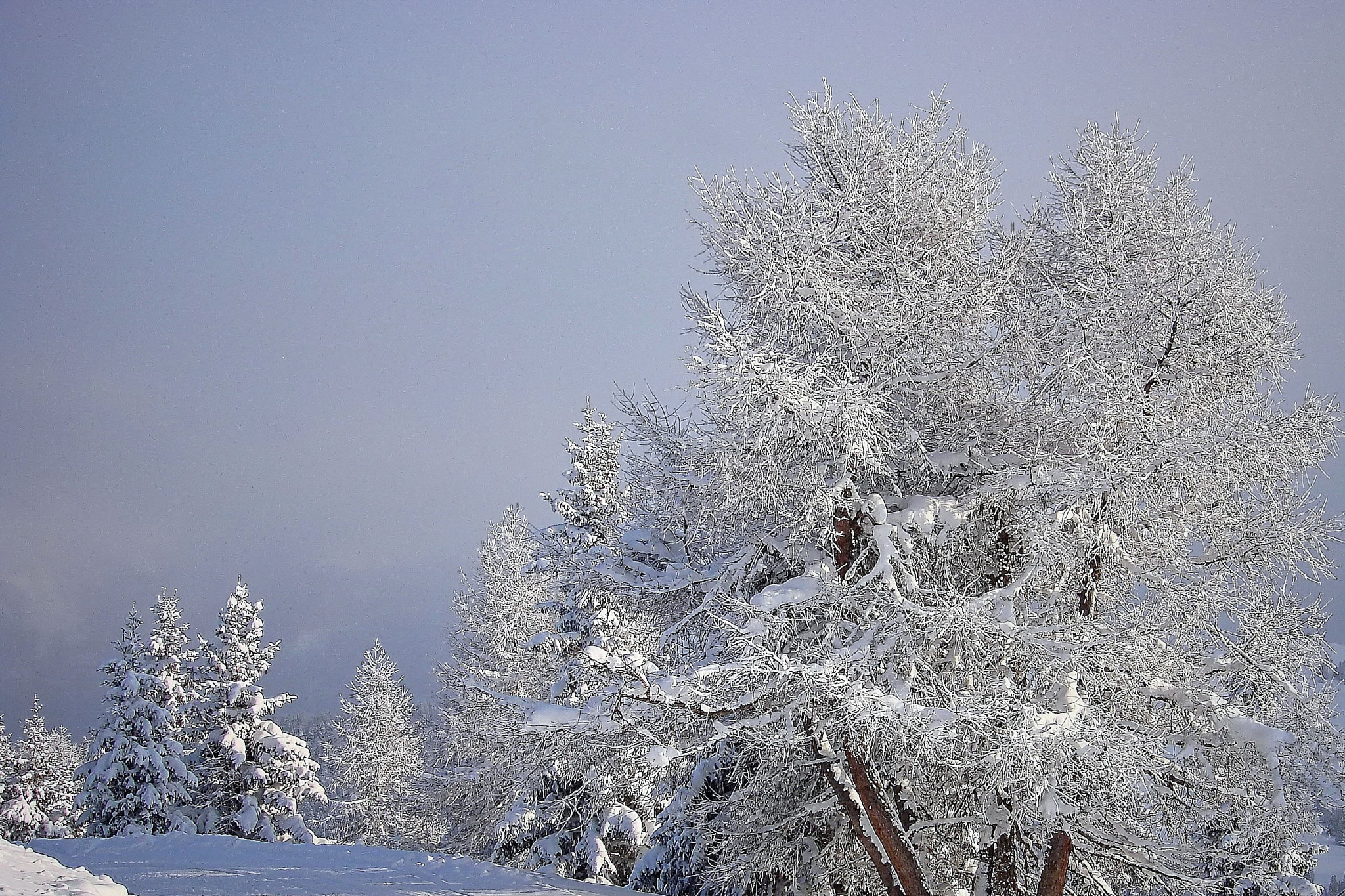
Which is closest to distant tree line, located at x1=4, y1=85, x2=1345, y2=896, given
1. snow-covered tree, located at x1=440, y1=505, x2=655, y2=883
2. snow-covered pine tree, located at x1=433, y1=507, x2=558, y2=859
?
snow-covered tree, located at x1=440, y1=505, x2=655, y2=883

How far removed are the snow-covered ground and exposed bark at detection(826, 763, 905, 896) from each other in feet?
11.9

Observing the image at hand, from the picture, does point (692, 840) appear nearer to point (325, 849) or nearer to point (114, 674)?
point (325, 849)

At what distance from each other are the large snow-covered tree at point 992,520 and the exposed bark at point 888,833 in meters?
0.02

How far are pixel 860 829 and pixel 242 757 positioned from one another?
64.6ft

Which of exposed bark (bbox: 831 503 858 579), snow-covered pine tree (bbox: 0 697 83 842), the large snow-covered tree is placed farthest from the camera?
snow-covered pine tree (bbox: 0 697 83 842)

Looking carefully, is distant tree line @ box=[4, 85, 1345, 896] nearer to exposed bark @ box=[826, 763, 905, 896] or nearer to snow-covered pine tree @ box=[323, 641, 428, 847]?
exposed bark @ box=[826, 763, 905, 896]

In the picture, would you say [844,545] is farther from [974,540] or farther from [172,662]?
[172,662]

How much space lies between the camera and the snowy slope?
18.2 feet

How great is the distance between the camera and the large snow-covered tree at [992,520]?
22.7 ft

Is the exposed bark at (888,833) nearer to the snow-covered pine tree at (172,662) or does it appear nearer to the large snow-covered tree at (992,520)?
the large snow-covered tree at (992,520)

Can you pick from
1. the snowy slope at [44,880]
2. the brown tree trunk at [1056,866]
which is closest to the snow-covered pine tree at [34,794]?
the snowy slope at [44,880]

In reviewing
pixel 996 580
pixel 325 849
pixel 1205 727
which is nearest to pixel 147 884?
pixel 325 849

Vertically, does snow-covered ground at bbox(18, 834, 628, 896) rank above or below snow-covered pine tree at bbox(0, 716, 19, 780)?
above

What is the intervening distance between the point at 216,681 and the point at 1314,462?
79.8 feet
